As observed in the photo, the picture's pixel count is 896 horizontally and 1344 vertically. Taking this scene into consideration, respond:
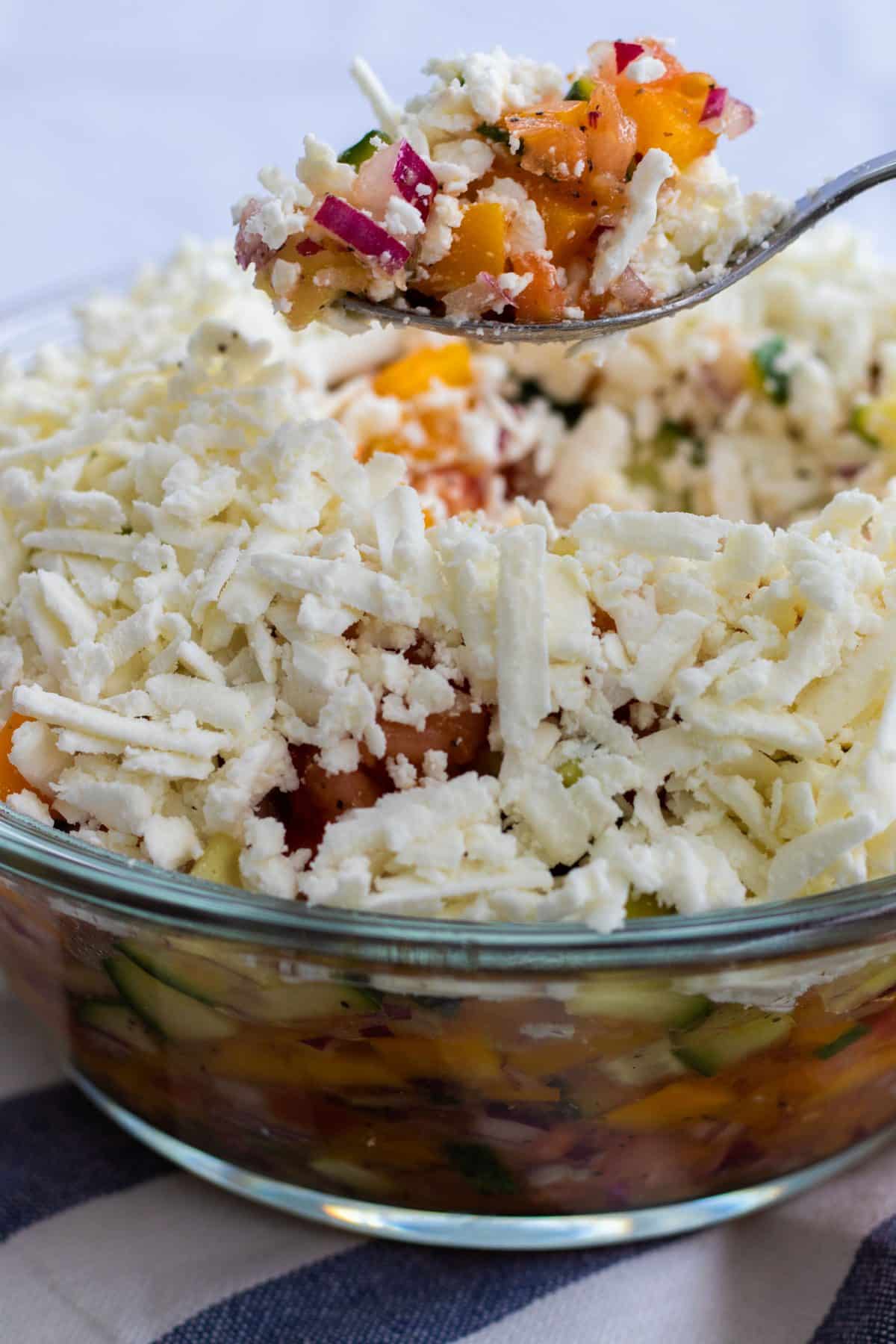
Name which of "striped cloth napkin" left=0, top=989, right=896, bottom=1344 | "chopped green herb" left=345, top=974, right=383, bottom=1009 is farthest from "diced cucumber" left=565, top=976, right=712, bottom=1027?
"striped cloth napkin" left=0, top=989, right=896, bottom=1344

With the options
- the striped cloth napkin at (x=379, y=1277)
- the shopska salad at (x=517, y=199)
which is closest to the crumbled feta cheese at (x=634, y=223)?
the shopska salad at (x=517, y=199)

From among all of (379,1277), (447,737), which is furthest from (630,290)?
(379,1277)

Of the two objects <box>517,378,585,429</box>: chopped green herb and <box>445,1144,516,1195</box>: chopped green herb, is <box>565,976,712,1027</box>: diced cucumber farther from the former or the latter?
<box>517,378,585,429</box>: chopped green herb

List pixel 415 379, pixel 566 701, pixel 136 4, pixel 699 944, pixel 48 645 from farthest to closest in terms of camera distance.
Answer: pixel 136 4
pixel 415 379
pixel 48 645
pixel 566 701
pixel 699 944

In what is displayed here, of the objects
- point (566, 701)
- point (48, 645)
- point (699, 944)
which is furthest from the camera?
point (48, 645)

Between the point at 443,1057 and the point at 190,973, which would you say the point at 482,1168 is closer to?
the point at 443,1057

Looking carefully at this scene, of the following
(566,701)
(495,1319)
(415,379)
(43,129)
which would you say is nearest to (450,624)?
(566,701)

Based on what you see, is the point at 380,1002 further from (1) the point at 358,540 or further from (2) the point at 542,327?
(2) the point at 542,327
